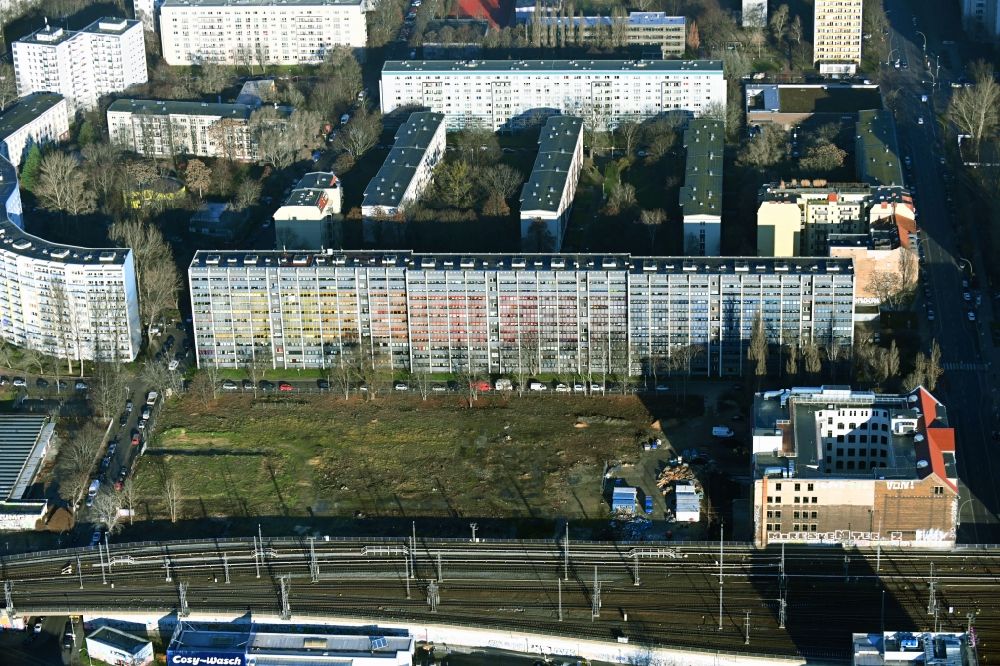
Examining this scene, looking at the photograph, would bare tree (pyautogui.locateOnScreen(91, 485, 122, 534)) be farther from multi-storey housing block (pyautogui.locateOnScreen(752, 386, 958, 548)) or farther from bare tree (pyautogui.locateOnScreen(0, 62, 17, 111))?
bare tree (pyautogui.locateOnScreen(0, 62, 17, 111))

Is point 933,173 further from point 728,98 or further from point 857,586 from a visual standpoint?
point 857,586

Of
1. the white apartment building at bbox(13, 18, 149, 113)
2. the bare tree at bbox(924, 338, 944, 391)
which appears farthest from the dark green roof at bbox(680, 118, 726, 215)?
the white apartment building at bbox(13, 18, 149, 113)

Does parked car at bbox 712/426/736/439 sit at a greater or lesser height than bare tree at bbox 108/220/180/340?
lesser

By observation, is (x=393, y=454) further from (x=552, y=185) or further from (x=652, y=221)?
(x=552, y=185)

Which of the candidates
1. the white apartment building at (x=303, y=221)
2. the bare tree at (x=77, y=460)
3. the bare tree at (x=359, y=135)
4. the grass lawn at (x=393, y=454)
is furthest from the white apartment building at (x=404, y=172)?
the bare tree at (x=77, y=460)

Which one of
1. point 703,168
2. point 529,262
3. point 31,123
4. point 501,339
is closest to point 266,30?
point 31,123

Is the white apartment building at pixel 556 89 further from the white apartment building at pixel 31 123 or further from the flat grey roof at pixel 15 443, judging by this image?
the flat grey roof at pixel 15 443

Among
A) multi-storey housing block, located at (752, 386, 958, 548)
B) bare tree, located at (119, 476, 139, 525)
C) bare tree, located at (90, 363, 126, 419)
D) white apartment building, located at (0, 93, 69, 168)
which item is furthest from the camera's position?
white apartment building, located at (0, 93, 69, 168)
